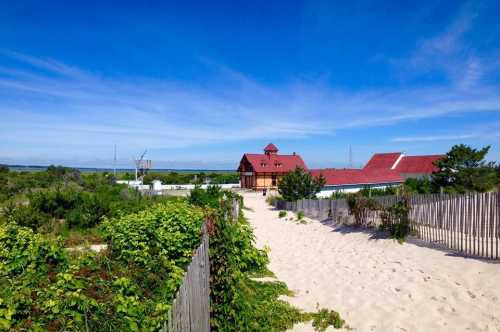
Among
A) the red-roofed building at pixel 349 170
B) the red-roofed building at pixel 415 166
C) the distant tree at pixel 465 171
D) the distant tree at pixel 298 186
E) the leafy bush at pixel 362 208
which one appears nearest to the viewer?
the leafy bush at pixel 362 208

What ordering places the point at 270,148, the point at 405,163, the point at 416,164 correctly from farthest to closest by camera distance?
the point at 405,163, the point at 270,148, the point at 416,164

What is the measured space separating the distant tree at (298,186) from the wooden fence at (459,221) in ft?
34.9

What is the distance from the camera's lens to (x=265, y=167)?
40.4m

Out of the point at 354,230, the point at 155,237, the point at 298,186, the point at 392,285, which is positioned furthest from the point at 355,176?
the point at 155,237

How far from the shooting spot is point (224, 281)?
4.27m

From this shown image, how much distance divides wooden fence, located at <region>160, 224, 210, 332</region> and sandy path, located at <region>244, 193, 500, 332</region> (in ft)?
6.93

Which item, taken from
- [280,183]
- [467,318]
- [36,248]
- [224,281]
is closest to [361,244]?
[467,318]

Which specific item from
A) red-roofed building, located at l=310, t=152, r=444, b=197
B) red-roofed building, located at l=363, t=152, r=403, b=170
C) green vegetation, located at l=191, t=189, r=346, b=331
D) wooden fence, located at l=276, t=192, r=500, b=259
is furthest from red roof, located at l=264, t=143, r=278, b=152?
green vegetation, located at l=191, t=189, r=346, b=331

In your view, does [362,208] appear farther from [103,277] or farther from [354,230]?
[103,277]

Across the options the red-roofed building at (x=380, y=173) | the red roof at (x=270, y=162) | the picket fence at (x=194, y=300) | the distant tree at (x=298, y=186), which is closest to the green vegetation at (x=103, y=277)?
the picket fence at (x=194, y=300)

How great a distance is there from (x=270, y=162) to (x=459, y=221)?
32281mm

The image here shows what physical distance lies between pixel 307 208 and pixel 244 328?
50.0ft

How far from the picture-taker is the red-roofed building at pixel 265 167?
40500 mm

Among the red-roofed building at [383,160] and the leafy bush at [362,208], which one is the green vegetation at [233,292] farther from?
the red-roofed building at [383,160]
